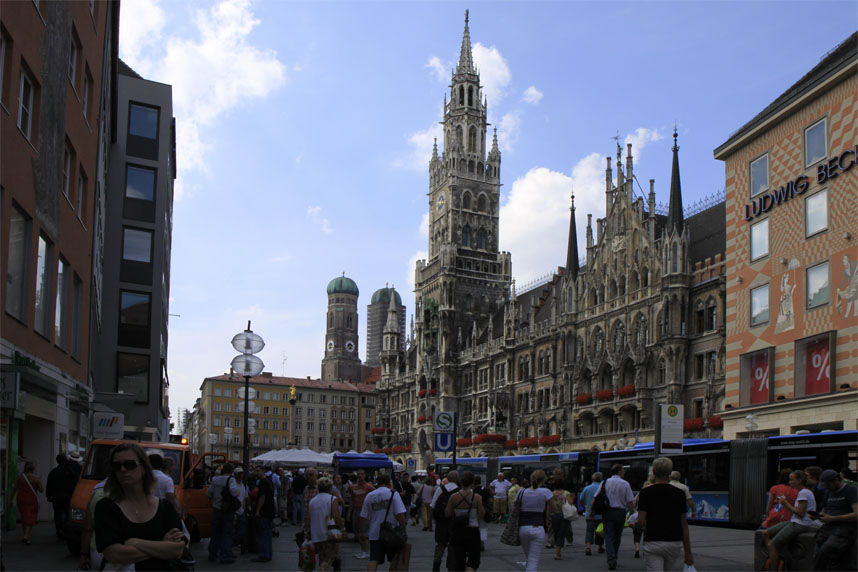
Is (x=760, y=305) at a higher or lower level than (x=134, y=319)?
higher

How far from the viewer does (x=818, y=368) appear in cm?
3044

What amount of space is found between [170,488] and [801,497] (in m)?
8.43

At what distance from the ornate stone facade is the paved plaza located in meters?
15.9

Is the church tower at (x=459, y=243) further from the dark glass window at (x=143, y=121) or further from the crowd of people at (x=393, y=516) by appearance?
the crowd of people at (x=393, y=516)

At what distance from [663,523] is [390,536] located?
13.1 feet

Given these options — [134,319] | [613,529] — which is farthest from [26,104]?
[134,319]

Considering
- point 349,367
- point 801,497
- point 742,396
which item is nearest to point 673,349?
point 742,396

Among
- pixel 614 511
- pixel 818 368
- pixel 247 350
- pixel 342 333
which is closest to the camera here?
pixel 614 511

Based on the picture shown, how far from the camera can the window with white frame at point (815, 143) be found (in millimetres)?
31156

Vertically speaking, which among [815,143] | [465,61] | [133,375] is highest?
[465,61]

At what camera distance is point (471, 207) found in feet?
331

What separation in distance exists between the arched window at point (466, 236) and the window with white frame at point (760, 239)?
65.7 meters

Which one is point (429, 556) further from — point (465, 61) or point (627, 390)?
point (465, 61)

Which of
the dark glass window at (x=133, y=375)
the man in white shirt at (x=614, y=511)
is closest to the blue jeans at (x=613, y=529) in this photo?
the man in white shirt at (x=614, y=511)
